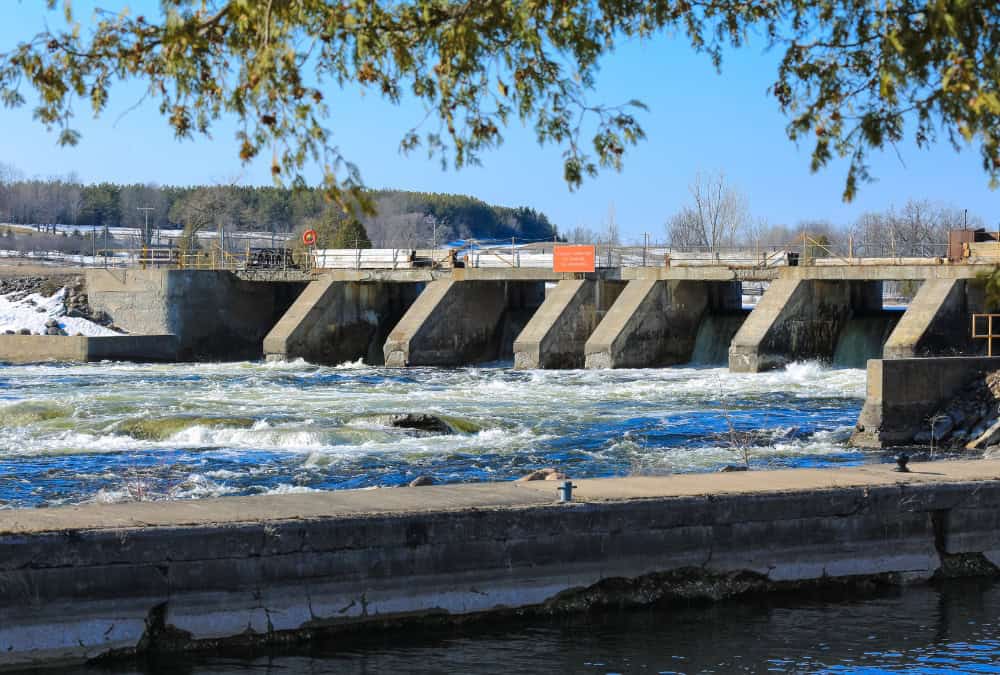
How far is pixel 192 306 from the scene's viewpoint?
132 ft

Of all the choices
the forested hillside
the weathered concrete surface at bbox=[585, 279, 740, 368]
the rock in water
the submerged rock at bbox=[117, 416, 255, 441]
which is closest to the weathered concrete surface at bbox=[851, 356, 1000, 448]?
the rock in water

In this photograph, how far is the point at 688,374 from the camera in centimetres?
3231

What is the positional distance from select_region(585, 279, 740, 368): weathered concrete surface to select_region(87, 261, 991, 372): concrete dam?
41 millimetres

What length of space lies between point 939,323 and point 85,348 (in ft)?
74.4

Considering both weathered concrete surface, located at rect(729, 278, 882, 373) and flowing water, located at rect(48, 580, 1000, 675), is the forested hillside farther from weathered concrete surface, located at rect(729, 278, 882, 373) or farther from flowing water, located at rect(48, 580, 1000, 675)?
flowing water, located at rect(48, 580, 1000, 675)

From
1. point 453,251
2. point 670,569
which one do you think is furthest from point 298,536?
point 453,251

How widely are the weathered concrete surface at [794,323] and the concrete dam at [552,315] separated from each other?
1.7 inches

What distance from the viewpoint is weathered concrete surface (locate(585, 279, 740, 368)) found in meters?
34.4

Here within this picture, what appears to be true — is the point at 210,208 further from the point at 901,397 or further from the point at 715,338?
the point at 901,397

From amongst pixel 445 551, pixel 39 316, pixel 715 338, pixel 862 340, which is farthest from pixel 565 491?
pixel 39 316

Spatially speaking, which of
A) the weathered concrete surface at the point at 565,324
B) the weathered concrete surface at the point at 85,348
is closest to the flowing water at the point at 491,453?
the weathered concrete surface at the point at 565,324

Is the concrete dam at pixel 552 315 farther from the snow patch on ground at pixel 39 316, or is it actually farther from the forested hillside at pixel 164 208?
the forested hillside at pixel 164 208

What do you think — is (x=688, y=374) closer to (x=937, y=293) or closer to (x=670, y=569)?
(x=937, y=293)

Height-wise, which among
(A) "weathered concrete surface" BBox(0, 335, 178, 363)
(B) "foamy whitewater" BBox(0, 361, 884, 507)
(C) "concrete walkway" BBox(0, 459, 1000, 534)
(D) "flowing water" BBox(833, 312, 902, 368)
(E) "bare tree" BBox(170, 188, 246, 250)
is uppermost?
(E) "bare tree" BBox(170, 188, 246, 250)
